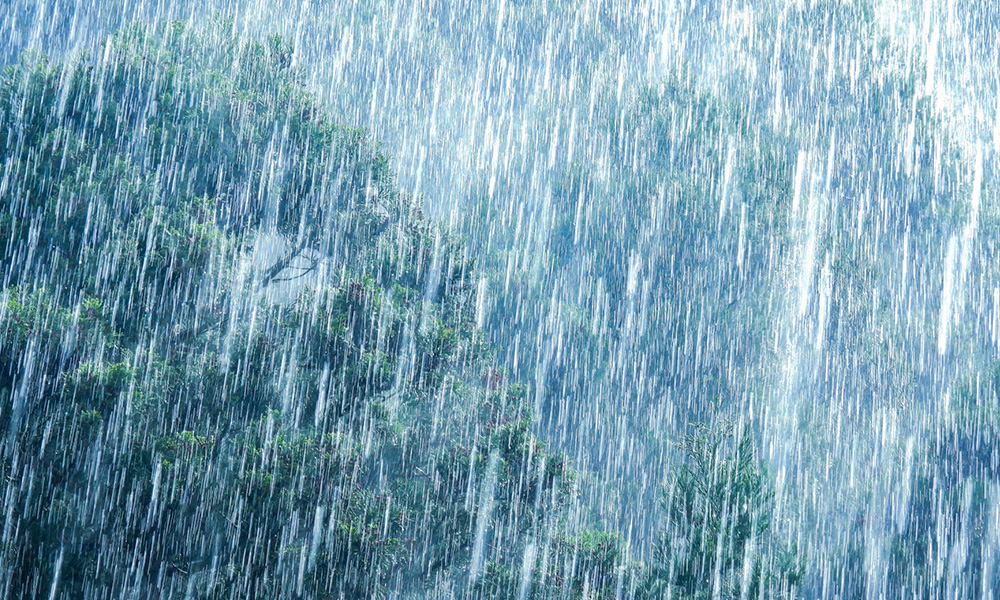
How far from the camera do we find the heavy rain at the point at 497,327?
712 centimetres

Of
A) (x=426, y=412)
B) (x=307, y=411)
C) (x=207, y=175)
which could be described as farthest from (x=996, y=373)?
(x=207, y=175)

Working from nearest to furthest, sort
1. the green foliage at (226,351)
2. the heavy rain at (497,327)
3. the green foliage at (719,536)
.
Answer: the green foliage at (719,536) < the green foliage at (226,351) < the heavy rain at (497,327)

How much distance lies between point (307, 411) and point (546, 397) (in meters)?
8.09

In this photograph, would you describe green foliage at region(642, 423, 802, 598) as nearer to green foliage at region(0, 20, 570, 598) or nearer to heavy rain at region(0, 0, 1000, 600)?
heavy rain at region(0, 0, 1000, 600)

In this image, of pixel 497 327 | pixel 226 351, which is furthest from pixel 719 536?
pixel 497 327

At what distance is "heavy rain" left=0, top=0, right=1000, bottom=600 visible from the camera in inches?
280

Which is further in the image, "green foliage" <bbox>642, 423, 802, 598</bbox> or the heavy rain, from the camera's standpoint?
the heavy rain

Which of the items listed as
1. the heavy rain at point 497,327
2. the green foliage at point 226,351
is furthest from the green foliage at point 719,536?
the green foliage at point 226,351

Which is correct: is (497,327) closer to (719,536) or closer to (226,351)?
(226,351)

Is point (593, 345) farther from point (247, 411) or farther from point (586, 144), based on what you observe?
point (247, 411)

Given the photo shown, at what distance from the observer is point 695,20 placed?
35250 millimetres

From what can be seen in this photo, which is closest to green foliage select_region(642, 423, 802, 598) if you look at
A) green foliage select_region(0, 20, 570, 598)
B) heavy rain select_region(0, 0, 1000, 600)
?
heavy rain select_region(0, 0, 1000, 600)

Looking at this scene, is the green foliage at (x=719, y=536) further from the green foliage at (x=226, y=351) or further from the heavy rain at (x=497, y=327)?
the green foliage at (x=226, y=351)

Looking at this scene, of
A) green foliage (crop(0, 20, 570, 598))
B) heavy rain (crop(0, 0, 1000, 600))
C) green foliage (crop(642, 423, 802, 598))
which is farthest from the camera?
heavy rain (crop(0, 0, 1000, 600))
